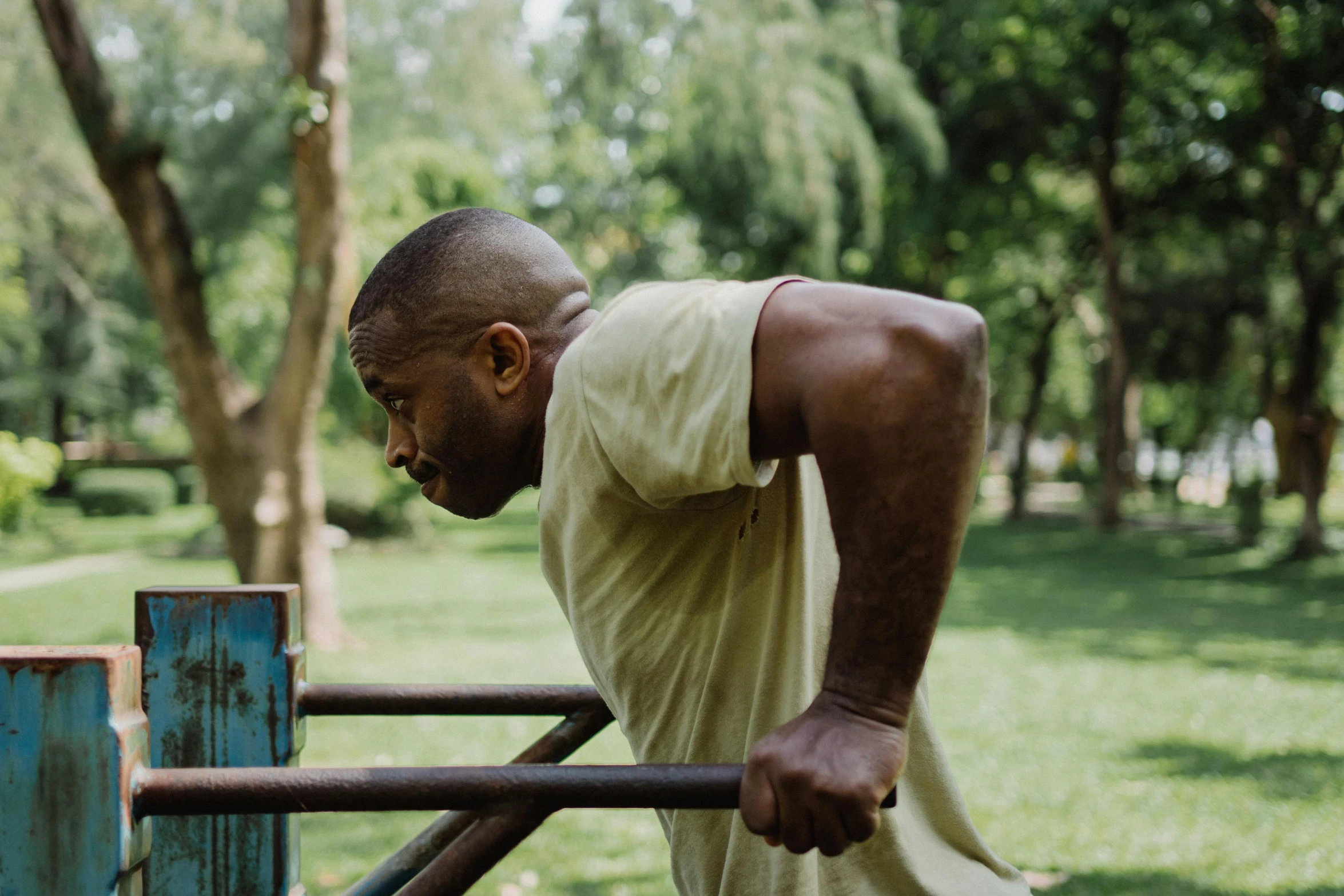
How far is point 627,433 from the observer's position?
1.11m

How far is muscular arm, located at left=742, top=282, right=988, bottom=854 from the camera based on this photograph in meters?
1.00

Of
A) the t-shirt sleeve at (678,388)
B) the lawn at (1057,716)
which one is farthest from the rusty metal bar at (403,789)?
the lawn at (1057,716)

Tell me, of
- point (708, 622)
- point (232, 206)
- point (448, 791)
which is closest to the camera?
point (448, 791)

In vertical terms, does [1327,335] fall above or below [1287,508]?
above

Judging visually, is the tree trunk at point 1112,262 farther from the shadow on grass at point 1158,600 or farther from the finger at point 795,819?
the finger at point 795,819

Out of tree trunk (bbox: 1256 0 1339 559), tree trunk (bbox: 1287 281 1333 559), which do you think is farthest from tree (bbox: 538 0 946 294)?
tree trunk (bbox: 1287 281 1333 559)

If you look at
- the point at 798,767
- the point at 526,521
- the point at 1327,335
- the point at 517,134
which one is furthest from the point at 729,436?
the point at 526,521

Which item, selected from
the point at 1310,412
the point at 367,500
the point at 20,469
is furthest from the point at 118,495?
the point at 1310,412

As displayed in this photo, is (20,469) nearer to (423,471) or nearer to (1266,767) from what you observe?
(1266,767)

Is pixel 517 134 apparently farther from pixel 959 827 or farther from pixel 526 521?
pixel 959 827

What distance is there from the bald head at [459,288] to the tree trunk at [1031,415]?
25273 millimetres

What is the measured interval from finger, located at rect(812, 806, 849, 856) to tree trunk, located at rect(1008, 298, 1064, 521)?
2553 centimetres

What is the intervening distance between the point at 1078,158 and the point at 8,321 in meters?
21.7

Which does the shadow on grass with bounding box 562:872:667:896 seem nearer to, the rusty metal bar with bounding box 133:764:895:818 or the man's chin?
the man's chin
